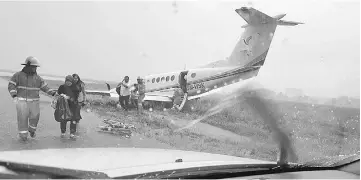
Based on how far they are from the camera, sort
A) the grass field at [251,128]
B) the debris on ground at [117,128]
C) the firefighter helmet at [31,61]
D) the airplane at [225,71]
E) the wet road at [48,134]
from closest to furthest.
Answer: the firefighter helmet at [31,61] → the wet road at [48,134] → the debris on ground at [117,128] → the grass field at [251,128] → the airplane at [225,71]

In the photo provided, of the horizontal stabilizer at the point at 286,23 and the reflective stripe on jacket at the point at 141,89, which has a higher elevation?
the horizontal stabilizer at the point at 286,23

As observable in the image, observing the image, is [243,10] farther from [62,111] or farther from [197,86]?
[62,111]

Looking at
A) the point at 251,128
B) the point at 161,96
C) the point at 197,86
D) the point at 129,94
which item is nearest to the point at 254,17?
the point at 197,86

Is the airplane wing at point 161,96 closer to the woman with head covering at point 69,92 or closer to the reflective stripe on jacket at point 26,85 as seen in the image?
the woman with head covering at point 69,92

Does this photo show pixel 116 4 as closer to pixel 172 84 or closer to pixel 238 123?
pixel 172 84

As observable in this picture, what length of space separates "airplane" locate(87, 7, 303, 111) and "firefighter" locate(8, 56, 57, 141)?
2.34 meters

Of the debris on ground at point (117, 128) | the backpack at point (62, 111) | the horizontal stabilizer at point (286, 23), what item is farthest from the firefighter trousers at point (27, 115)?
the horizontal stabilizer at point (286, 23)

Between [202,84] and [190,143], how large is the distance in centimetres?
114

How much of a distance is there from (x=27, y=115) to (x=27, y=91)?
30cm

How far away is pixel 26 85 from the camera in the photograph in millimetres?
2748

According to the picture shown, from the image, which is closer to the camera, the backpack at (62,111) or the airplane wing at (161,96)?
the backpack at (62,111)

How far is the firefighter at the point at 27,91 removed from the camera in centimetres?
270

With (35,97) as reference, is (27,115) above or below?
below

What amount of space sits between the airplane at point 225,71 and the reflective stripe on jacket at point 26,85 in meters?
2.45
